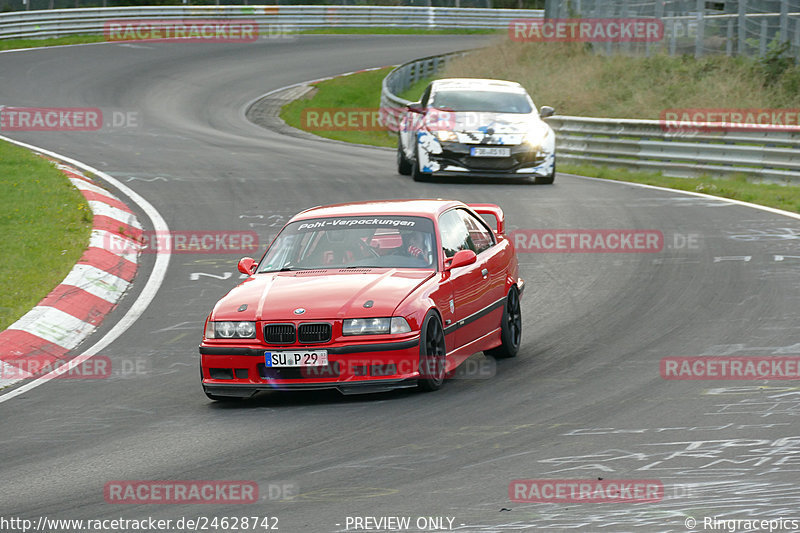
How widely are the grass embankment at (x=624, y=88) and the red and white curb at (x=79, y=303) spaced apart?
933cm

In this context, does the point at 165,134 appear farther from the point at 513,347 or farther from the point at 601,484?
the point at 601,484

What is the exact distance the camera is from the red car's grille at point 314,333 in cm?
831

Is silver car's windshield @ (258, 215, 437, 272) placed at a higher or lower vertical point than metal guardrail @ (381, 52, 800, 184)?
higher

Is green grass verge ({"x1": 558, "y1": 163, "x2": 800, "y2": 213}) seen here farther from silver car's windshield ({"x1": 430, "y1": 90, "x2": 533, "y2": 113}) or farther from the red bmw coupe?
the red bmw coupe

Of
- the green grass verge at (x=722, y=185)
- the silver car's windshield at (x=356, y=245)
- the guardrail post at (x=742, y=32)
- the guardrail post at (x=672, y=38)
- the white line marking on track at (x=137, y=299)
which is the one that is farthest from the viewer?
the guardrail post at (x=672, y=38)

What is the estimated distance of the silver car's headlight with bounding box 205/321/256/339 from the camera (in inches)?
333

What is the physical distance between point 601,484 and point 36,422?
13.3ft

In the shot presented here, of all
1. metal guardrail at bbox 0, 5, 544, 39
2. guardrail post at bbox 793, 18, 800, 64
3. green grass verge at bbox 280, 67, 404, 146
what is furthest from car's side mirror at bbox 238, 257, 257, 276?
metal guardrail at bbox 0, 5, 544, 39

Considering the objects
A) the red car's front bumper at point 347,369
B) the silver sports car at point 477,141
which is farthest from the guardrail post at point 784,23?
the red car's front bumper at point 347,369

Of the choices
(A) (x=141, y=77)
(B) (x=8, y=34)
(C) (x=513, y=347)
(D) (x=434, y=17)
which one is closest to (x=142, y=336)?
(C) (x=513, y=347)

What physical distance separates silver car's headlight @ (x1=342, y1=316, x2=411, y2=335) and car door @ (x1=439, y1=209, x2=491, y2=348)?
0.65m

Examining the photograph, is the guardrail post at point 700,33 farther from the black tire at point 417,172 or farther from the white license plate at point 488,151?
the black tire at point 417,172

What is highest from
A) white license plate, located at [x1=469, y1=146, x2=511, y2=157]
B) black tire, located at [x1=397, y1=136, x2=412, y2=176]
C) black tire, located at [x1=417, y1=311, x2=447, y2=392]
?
black tire, located at [x1=417, y1=311, x2=447, y2=392]

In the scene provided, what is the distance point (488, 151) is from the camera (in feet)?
64.6
